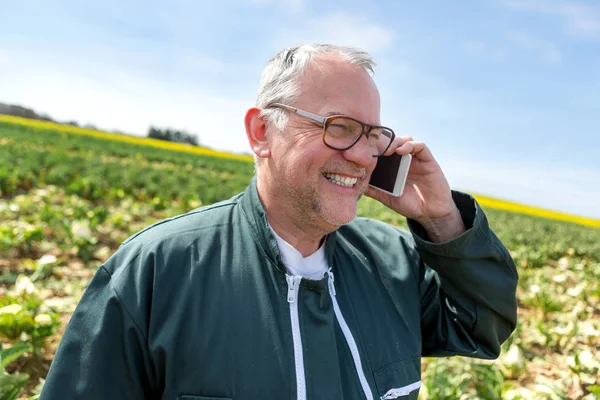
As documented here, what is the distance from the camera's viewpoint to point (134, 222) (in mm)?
7266

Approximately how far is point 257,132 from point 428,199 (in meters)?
0.77

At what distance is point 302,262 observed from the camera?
1.63 m

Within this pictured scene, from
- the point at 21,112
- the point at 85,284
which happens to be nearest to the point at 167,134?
the point at 21,112

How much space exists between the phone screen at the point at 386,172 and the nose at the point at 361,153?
28cm

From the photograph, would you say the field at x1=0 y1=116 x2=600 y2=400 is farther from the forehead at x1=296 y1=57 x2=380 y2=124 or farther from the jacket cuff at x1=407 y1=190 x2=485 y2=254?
the forehead at x1=296 y1=57 x2=380 y2=124

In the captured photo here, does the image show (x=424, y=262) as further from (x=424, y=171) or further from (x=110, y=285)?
(x=110, y=285)

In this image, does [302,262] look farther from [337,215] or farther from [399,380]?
[399,380]

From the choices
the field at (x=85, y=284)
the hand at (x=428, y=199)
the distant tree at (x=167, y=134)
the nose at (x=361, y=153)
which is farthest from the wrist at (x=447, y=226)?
the distant tree at (x=167, y=134)

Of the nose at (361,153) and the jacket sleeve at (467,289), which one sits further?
the jacket sleeve at (467,289)

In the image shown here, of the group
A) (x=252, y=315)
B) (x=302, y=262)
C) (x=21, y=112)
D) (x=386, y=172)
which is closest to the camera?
(x=252, y=315)

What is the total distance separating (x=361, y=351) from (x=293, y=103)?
0.89 m

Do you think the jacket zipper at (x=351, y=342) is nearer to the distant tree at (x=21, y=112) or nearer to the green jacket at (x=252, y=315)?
the green jacket at (x=252, y=315)

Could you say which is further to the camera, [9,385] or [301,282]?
[9,385]

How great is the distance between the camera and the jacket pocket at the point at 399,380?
154 centimetres
